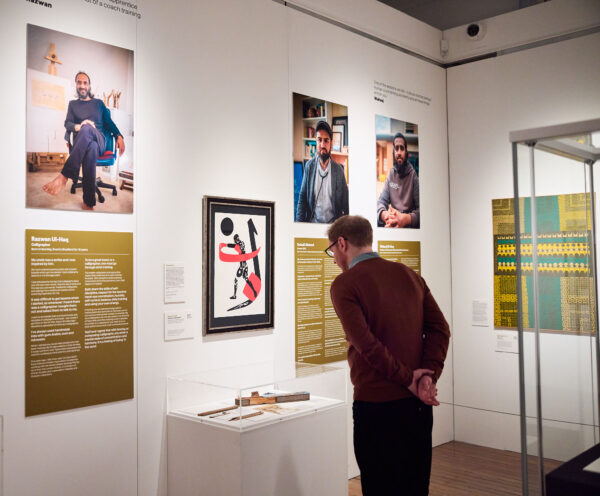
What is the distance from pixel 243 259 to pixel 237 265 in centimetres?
6

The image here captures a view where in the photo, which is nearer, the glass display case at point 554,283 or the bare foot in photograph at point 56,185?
the glass display case at point 554,283

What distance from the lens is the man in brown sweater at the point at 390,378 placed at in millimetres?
2781

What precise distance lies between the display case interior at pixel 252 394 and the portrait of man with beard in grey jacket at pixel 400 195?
183cm

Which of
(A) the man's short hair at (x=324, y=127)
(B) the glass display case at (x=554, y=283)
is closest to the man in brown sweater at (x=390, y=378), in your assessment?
(B) the glass display case at (x=554, y=283)

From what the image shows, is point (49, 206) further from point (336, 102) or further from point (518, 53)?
point (518, 53)

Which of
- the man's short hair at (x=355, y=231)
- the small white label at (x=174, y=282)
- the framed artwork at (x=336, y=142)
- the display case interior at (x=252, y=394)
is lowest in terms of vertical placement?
the display case interior at (x=252, y=394)

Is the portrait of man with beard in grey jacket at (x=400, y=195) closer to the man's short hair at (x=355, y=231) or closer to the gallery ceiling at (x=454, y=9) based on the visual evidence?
the gallery ceiling at (x=454, y=9)

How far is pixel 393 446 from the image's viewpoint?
9.14ft

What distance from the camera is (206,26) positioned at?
13.0 ft

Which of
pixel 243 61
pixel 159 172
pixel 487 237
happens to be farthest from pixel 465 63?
pixel 159 172
